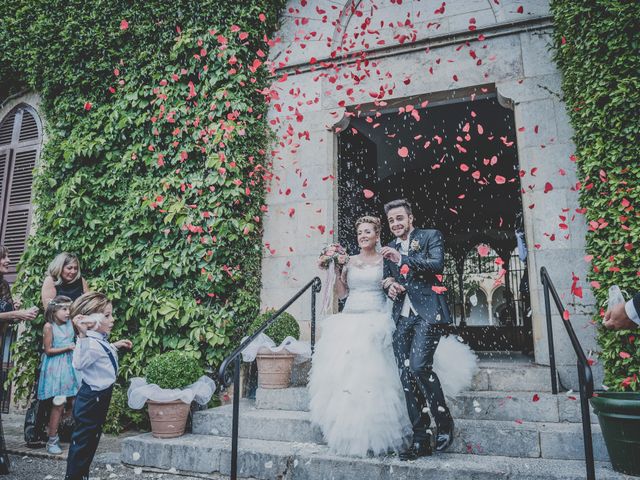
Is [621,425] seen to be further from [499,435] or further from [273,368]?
[273,368]

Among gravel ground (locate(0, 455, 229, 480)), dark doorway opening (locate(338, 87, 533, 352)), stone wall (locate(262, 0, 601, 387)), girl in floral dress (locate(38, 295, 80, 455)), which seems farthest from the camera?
dark doorway opening (locate(338, 87, 533, 352))

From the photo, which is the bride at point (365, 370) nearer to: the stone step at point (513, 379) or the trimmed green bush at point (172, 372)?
the stone step at point (513, 379)

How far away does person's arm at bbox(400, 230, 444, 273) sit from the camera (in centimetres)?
352

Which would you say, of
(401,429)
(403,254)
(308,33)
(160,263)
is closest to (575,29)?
(403,254)

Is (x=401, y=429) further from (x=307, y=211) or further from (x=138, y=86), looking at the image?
(x=138, y=86)

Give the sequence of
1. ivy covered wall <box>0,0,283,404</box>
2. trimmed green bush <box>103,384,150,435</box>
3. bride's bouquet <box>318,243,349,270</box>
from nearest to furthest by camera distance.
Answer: bride's bouquet <box>318,243,349,270</box>, trimmed green bush <box>103,384,150,435</box>, ivy covered wall <box>0,0,283,404</box>

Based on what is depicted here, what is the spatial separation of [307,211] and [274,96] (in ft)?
5.44

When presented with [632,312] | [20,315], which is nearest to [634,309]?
[632,312]

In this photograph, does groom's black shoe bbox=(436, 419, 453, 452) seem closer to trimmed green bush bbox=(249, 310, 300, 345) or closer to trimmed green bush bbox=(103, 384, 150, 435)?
trimmed green bush bbox=(249, 310, 300, 345)

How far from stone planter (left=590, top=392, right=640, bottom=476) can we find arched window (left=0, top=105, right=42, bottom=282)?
765cm

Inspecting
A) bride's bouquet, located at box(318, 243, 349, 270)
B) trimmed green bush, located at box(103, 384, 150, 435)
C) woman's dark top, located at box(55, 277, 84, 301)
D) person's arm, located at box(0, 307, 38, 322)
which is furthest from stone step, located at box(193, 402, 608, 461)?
woman's dark top, located at box(55, 277, 84, 301)

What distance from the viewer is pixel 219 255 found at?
17.9 ft

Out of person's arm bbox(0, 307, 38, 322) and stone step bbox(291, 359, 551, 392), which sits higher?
person's arm bbox(0, 307, 38, 322)

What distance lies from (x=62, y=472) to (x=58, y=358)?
1.17 meters
